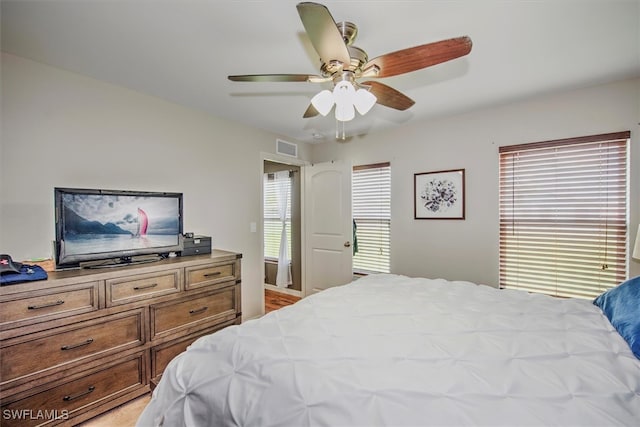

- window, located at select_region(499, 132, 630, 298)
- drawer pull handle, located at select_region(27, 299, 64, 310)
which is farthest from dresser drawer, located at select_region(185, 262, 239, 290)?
window, located at select_region(499, 132, 630, 298)

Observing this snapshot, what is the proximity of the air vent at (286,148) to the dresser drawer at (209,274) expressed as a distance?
5.90ft

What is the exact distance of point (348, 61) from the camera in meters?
1.39

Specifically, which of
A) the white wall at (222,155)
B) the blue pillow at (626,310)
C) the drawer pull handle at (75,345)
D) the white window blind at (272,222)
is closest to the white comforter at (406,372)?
the blue pillow at (626,310)

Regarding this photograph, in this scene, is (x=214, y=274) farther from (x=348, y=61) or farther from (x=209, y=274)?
(x=348, y=61)

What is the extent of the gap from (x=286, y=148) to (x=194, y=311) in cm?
240

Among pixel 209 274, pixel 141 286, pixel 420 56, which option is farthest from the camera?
pixel 209 274

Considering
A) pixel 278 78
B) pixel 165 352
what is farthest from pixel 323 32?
pixel 165 352

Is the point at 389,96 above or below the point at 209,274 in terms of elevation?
above

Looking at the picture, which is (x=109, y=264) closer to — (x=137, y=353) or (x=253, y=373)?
(x=137, y=353)

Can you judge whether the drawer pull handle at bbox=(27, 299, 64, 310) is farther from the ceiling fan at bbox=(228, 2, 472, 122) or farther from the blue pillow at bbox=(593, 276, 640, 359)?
the blue pillow at bbox=(593, 276, 640, 359)

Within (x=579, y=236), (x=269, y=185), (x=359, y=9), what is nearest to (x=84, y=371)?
(x=359, y=9)

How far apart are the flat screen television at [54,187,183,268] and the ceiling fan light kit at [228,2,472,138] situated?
55.3 inches

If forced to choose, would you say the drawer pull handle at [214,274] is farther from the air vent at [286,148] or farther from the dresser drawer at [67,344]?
the air vent at [286,148]

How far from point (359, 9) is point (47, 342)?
8.35 ft
